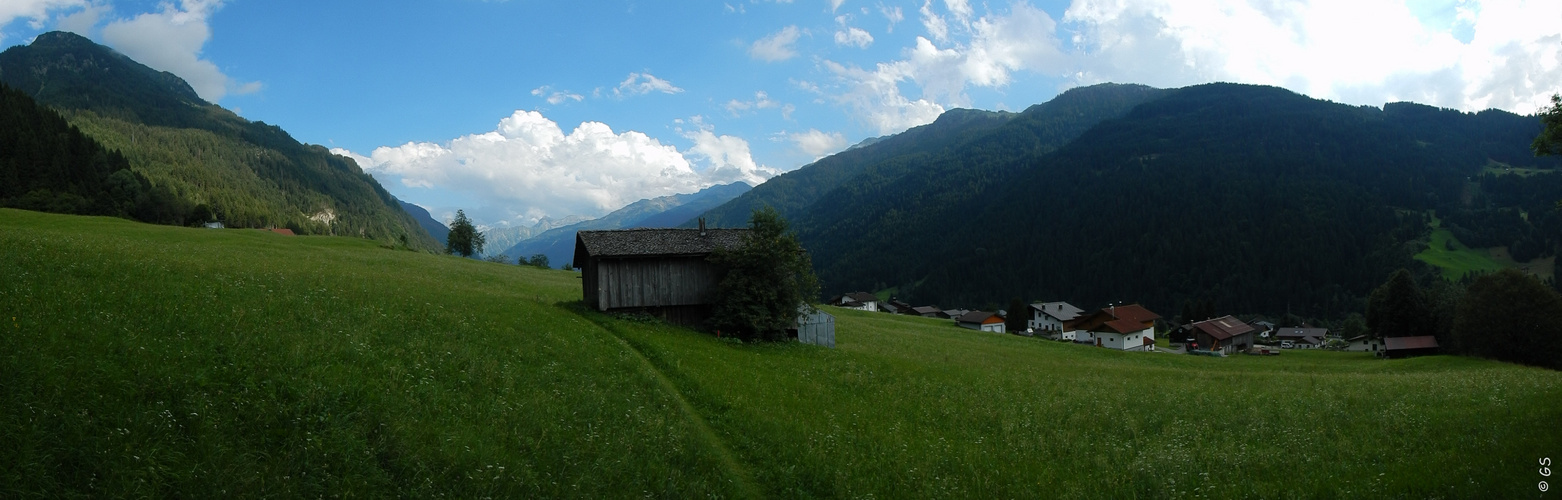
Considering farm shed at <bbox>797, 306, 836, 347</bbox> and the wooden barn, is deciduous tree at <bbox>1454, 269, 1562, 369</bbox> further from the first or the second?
the wooden barn

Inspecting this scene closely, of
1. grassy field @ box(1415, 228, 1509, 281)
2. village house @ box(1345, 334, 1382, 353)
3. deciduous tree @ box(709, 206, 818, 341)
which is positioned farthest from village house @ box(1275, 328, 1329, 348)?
deciduous tree @ box(709, 206, 818, 341)

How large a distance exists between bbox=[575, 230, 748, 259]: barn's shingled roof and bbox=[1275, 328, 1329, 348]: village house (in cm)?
16002

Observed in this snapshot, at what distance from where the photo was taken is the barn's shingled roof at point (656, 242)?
33438mm

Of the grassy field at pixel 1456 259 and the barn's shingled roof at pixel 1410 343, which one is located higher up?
the grassy field at pixel 1456 259

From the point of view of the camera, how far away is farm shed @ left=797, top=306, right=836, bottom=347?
37.2 meters

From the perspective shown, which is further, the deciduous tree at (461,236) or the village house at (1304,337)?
the village house at (1304,337)

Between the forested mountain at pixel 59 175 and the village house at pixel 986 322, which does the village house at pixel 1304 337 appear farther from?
the forested mountain at pixel 59 175

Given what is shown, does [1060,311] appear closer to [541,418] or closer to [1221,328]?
[1221,328]

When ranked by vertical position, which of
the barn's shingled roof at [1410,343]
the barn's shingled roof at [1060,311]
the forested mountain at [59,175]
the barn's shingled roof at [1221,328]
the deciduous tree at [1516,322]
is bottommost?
the barn's shingled roof at [1221,328]

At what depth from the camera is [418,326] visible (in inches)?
771

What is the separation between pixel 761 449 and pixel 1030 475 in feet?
20.7

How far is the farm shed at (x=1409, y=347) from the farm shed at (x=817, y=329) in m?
83.1

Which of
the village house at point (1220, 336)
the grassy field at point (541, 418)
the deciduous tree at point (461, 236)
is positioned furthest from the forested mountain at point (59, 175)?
the village house at point (1220, 336)

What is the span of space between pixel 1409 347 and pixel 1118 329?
3264cm
